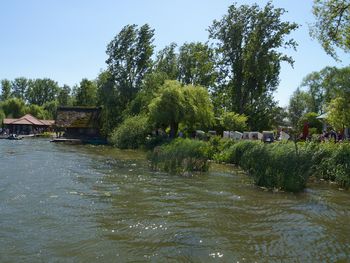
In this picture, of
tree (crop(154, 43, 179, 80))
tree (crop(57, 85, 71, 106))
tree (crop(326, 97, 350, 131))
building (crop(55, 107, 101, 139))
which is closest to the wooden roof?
building (crop(55, 107, 101, 139))

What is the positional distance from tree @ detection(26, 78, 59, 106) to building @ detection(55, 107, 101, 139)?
71.8m

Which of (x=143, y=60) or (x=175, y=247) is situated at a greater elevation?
(x=143, y=60)

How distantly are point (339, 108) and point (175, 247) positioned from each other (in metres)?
25.7

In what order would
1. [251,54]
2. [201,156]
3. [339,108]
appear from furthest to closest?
[251,54] → [339,108] → [201,156]

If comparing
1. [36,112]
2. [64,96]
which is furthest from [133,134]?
[64,96]

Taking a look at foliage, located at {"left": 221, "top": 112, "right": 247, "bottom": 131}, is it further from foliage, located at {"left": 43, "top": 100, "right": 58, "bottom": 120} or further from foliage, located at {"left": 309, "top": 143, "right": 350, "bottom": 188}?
foliage, located at {"left": 43, "top": 100, "right": 58, "bottom": 120}

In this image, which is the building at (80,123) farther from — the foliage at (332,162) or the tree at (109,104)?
the foliage at (332,162)

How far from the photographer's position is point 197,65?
6738 cm

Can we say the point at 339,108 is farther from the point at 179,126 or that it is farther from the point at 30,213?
the point at 30,213

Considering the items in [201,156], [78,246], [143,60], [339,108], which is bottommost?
[78,246]

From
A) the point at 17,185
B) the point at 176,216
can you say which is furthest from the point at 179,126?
the point at 176,216

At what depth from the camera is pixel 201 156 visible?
2525 cm

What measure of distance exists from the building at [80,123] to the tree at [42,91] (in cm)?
7179

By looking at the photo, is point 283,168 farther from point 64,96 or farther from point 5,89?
point 5,89
